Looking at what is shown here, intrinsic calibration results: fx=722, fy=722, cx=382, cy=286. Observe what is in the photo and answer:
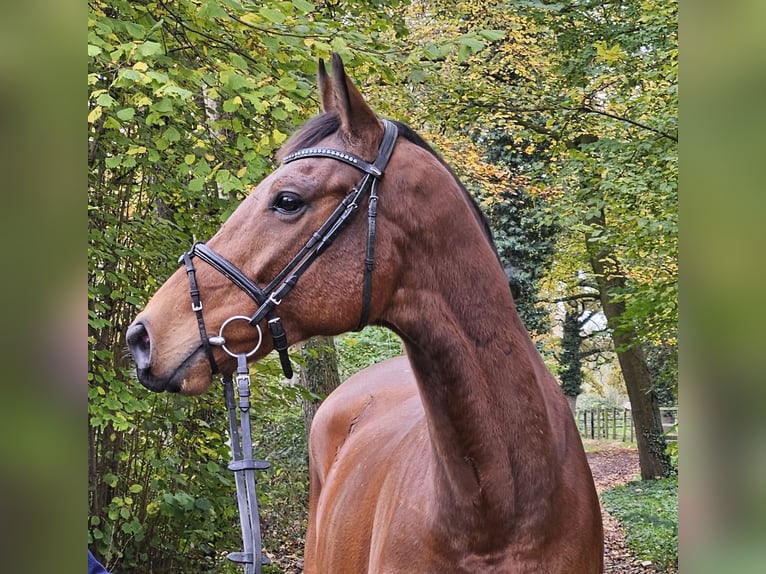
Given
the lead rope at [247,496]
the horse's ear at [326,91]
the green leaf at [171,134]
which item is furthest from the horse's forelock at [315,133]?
the green leaf at [171,134]

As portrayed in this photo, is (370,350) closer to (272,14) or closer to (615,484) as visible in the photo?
(272,14)

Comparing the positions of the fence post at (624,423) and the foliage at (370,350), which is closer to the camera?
the foliage at (370,350)

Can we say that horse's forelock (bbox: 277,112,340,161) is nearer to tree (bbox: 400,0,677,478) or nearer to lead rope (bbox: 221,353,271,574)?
lead rope (bbox: 221,353,271,574)

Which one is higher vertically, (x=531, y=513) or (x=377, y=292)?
(x=377, y=292)

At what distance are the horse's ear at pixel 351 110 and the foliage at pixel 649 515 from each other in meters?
7.93

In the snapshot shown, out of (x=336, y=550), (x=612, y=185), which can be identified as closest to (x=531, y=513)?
(x=336, y=550)

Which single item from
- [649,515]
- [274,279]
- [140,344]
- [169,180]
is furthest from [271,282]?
A: [649,515]

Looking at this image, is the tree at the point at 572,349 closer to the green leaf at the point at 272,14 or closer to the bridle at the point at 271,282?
the green leaf at the point at 272,14

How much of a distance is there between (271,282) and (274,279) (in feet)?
0.04

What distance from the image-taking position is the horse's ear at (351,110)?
202 centimetres
